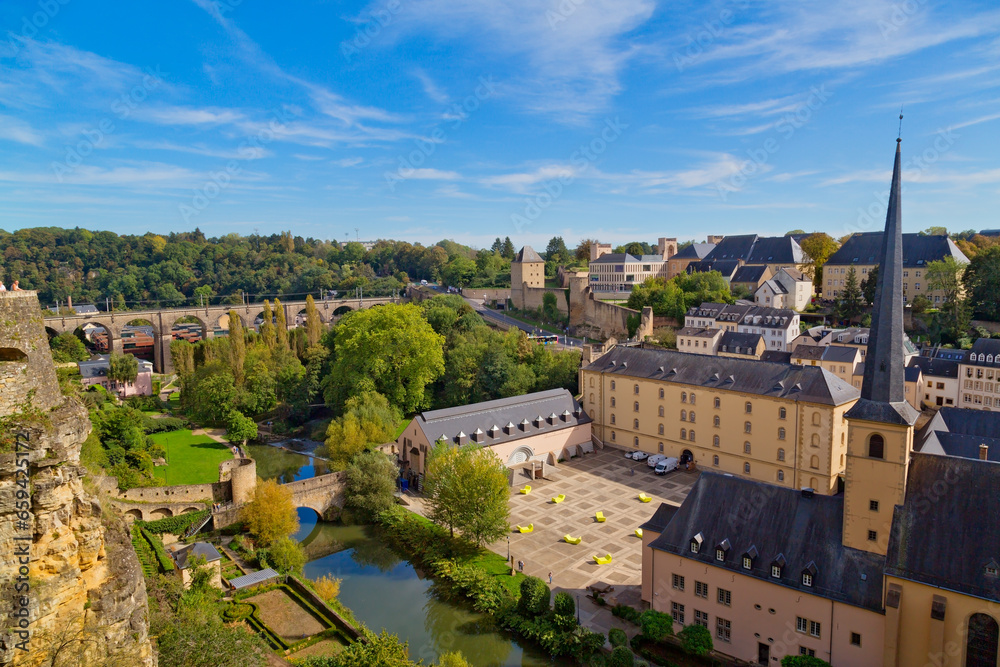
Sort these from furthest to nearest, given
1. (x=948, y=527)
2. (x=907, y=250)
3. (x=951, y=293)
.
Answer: (x=907, y=250) → (x=951, y=293) → (x=948, y=527)

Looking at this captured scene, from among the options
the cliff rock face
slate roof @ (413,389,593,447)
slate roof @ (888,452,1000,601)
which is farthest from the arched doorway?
slate roof @ (413,389,593,447)

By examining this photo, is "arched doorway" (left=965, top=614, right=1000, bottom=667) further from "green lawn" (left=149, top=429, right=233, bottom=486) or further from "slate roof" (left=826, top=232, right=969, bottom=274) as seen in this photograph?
"slate roof" (left=826, top=232, right=969, bottom=274)

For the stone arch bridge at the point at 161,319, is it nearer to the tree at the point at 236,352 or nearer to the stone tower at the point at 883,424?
the tree at the point at 236,352

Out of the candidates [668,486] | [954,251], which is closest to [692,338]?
[668,486]

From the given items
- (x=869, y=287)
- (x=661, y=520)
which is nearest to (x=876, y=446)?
(x=661, y=520)

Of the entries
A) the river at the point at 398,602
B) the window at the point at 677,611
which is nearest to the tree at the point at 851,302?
the window at the point at 677,611

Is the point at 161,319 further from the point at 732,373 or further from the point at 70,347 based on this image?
the point at 732,373
